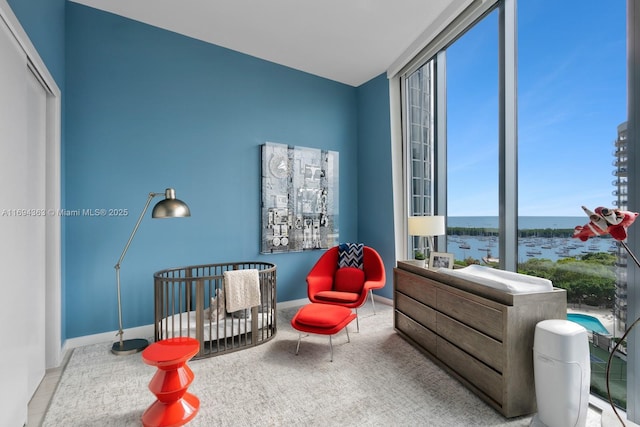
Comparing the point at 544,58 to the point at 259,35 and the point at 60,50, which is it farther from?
the point at 60,50

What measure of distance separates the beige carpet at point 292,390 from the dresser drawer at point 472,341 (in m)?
0.28

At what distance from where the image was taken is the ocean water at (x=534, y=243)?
2.23 meters

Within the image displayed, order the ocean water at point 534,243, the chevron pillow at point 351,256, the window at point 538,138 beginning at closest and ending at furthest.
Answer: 1. the window at point 538,138
2. the ocean water at point 534,243
3. the chevron pillow at point 351,256

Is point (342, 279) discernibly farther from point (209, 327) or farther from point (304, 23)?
point (304, 23)

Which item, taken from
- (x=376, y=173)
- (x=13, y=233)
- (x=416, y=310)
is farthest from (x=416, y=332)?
(x=13, y=233)

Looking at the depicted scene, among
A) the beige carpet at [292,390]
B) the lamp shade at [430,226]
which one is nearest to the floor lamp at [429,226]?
the lamp shade at [430,226]

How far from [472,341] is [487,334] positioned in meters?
0.16

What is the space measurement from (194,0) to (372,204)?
3.08 meters

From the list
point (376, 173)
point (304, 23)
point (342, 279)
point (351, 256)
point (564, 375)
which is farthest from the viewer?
point (376, 173)

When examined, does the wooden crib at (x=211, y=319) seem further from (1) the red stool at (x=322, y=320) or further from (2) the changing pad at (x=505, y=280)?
(2) the changing pad at (x=505, y=280)

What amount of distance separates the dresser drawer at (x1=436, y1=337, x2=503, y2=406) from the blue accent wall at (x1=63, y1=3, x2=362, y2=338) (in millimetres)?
2192

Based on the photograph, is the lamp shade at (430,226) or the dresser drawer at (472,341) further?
the lamp shade at (430,226)

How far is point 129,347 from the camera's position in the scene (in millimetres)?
2834

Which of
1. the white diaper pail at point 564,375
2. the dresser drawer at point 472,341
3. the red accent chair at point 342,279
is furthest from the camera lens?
the red accent chair at point 342,279
